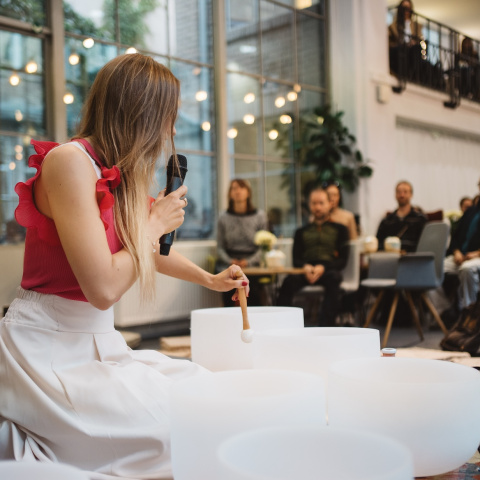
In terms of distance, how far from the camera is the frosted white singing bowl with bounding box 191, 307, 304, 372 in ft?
5.08

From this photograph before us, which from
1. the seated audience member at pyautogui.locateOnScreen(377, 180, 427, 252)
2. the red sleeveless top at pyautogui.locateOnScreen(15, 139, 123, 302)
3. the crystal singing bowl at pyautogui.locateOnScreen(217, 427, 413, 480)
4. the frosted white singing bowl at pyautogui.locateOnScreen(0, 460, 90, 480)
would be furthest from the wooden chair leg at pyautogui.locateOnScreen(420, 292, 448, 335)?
the frosted white singing bowl at pyautogui.locateOnScreen(0, 460, 90, 480)

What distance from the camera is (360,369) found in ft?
3.67

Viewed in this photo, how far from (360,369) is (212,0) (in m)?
6.40

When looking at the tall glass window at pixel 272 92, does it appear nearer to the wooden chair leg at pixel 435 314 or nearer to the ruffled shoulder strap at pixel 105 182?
the wooden chair leg at pixel 435 314

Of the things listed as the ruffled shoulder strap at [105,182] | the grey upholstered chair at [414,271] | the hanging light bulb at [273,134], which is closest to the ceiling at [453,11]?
the hanging light bulb at [273,134]

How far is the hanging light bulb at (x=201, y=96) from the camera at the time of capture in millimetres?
6676

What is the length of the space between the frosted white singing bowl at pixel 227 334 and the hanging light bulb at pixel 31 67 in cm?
440

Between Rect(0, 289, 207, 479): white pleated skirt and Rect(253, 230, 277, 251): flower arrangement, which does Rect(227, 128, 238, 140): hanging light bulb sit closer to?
Rect(253, 230, 277, 251): flower arrangement

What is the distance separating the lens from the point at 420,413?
931mm

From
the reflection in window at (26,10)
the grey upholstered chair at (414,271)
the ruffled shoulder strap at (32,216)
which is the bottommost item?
the grey upholstered chair at (414,271)

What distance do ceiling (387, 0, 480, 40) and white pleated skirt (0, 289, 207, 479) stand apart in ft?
30.9

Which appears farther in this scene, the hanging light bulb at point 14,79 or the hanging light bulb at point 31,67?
the hanging light bulb at point 31,67

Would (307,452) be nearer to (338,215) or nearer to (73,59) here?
(73,59)

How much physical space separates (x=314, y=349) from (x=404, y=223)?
536cm
